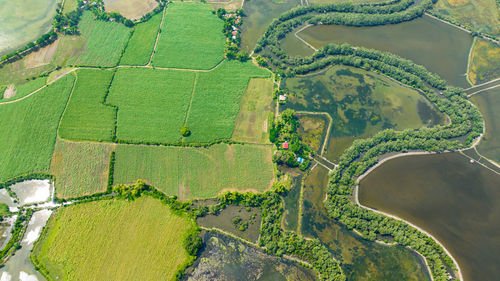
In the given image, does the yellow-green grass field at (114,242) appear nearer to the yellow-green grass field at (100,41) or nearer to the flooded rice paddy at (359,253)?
the flooded rice paddy at (359,253)

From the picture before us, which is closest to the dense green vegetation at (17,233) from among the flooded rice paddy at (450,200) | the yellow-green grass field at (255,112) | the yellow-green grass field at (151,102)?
the yellow-green grass field at (151,102)

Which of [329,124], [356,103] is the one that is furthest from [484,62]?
[329,124]

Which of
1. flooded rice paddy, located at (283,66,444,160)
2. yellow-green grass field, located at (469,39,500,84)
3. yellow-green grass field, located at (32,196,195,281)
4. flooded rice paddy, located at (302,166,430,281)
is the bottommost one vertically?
flooded rice paddy, located at (302,166,430,281)

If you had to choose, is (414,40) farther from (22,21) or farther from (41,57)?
(22,21)

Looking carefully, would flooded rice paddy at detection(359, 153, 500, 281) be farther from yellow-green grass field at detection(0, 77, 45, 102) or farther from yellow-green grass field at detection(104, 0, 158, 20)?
yellow-green grass field at detection(0, 77, 45, 102)

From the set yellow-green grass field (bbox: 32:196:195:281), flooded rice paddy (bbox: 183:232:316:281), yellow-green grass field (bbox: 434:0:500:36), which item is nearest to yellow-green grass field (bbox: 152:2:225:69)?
yellow-green grass field (bbox: 32:196:195:281)

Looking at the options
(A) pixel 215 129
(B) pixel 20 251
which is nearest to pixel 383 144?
(A) pixel 215 129

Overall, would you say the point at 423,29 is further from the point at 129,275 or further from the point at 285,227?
the point at 129,275
